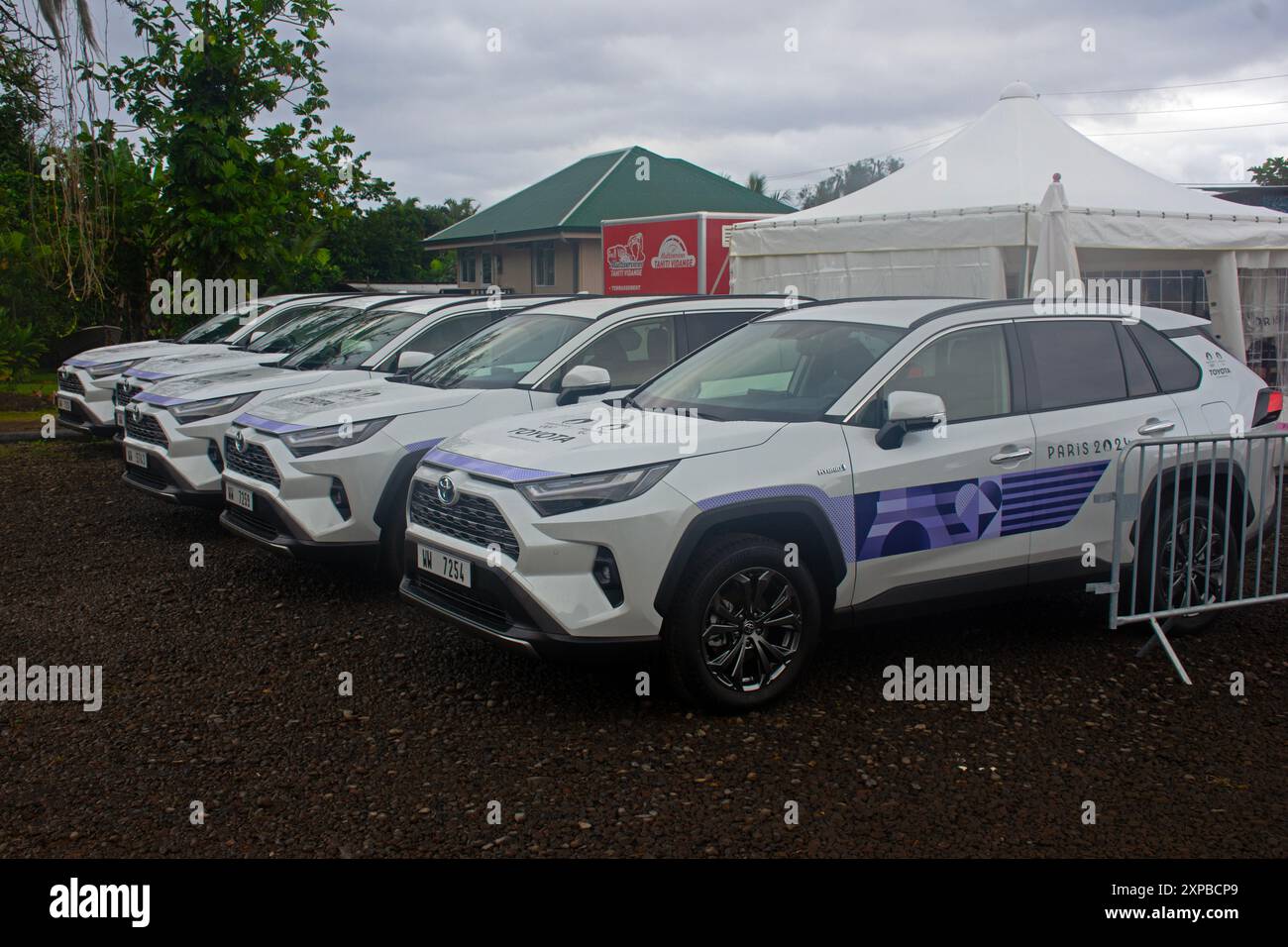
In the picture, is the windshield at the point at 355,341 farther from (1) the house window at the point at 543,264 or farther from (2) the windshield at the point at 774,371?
(1) the house window at the point at 543,264

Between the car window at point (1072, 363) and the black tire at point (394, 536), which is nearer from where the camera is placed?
the car window at point (1072, 363)

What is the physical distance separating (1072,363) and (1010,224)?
5.43 meters

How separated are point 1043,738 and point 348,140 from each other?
1477 centimetres

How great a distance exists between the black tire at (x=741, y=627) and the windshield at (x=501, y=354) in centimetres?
297

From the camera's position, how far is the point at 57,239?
870cm

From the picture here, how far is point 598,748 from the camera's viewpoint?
4.84 m

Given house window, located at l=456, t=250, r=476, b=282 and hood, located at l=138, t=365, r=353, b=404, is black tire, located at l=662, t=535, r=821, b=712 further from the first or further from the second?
house window, located at l=456, t=250, r=476, b=282

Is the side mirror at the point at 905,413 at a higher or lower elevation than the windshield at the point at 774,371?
lower

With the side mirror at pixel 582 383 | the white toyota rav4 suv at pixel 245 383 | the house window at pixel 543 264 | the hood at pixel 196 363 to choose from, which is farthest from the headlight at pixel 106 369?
the house window at pixel 543 264

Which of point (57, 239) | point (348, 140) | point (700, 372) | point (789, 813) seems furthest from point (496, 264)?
point (789, 813)

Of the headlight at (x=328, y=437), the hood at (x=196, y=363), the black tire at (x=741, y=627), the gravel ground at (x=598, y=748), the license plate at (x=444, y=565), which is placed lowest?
the gravel ground at (x=598, y=748)

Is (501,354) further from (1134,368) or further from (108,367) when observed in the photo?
(108,367)

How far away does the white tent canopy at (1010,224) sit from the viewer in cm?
1113
